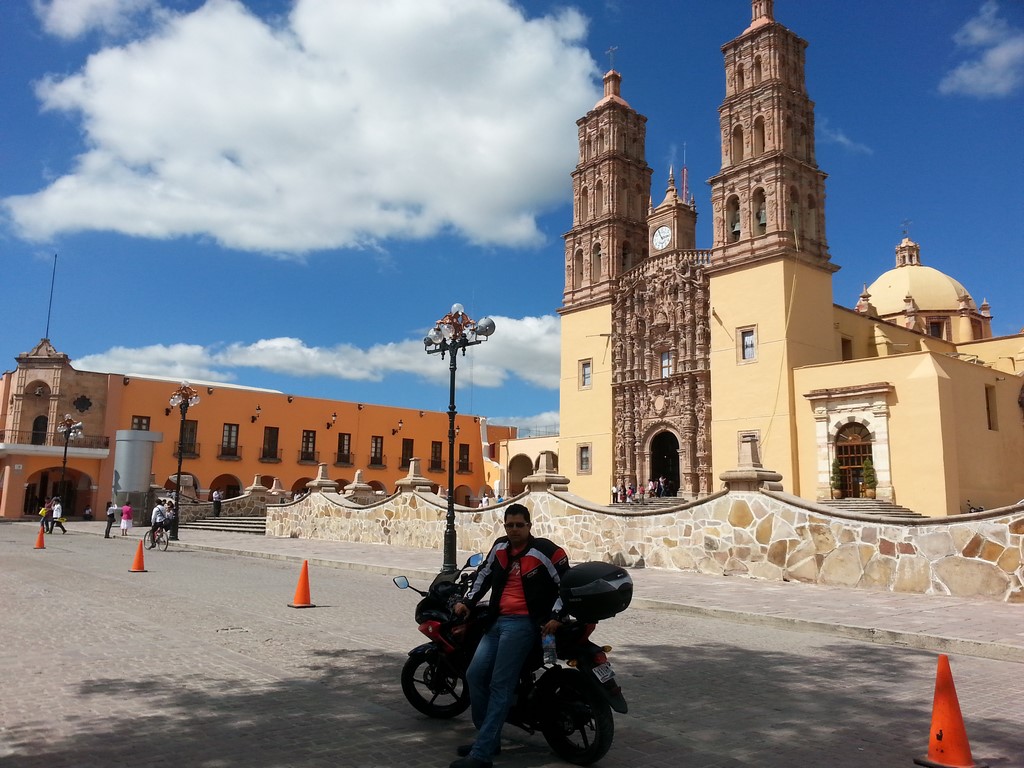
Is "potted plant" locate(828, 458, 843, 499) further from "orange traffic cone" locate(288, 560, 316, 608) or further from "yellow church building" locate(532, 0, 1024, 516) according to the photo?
"orange traffic cone" locate(288, 560, 316, 608)

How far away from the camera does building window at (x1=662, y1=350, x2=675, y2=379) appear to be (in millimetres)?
34403

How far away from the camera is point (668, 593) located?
462 inches

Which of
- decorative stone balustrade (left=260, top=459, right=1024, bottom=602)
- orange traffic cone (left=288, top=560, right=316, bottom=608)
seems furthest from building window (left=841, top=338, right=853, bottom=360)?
orange traffic cone (left=288, top=560, right=316, bottom=608)

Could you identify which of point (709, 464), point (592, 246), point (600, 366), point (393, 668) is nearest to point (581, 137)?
point (592, 246)

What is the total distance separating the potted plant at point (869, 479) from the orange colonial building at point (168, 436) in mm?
23567

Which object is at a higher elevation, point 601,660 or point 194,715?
point 601,660

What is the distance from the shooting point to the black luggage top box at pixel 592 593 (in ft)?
14.5

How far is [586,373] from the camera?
38406 millimetres

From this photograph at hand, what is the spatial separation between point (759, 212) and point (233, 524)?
80.7 feet

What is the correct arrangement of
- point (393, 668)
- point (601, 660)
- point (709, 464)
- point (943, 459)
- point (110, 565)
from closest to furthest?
point (601, 660) < point (393, 668) < point (110, 565) < point (943, 459) < point (709, 464)

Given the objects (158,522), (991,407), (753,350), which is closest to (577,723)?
(158,522)

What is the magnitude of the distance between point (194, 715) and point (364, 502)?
21.3 meters

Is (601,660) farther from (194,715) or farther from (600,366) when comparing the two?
(600,366)

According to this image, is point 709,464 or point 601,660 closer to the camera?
point 601,660
